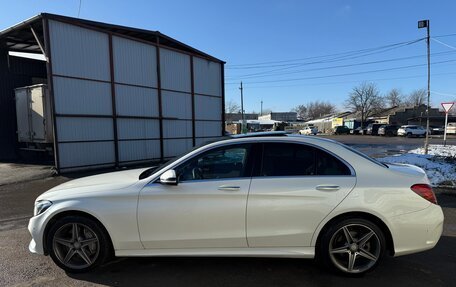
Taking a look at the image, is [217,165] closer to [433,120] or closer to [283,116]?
[433,120]

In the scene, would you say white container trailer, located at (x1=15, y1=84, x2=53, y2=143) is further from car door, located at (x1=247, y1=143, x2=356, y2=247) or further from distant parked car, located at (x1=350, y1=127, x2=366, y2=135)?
distant parked car, located at (x1=350, y1=127, x2=366, y2=135)

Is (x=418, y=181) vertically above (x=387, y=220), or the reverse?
(x=418, y=181)

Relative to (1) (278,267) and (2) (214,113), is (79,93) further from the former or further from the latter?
(1) (278,267)

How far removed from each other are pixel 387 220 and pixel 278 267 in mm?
1371

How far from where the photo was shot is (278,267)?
4.18 metres

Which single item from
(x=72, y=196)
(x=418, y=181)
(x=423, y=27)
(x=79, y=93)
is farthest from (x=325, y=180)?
(x=423, y=27)

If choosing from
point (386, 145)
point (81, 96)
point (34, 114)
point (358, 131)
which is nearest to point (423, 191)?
point (81, 96)

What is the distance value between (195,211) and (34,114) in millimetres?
13750

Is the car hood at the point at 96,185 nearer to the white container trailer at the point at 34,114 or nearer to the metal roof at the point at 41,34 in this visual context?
the metal roof at the point at 41,34

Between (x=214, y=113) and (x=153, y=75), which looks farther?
(x=214, y=113)

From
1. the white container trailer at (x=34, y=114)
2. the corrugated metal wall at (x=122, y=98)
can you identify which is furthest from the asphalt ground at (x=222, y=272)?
the white container trailer at (x=34, y=114)

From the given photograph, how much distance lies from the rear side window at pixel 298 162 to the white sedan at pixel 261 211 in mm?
12

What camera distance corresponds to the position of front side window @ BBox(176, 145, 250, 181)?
3965mm

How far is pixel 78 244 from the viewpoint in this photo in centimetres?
407
